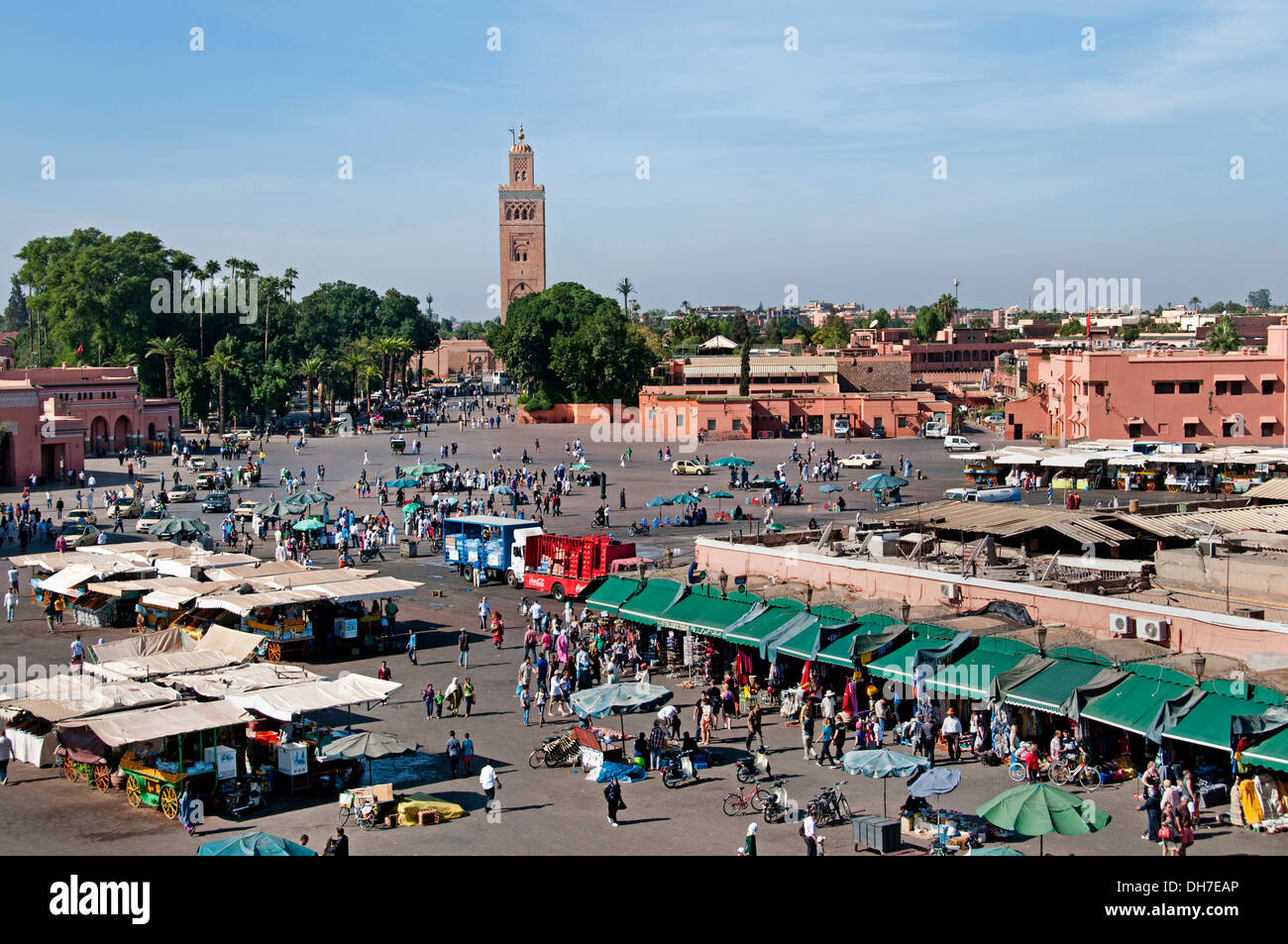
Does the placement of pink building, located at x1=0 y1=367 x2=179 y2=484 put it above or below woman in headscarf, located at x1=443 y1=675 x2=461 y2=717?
above

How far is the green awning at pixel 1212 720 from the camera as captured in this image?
1667 centimetres

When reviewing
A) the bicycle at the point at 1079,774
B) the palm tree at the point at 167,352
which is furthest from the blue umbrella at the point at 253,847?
the palm tree at the point at 167,352

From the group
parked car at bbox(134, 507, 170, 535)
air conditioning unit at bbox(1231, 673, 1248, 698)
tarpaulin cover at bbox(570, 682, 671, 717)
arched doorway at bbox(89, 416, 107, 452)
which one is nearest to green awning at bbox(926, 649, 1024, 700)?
air conditioning unit at bbox(1231, 673, 1248, 698)

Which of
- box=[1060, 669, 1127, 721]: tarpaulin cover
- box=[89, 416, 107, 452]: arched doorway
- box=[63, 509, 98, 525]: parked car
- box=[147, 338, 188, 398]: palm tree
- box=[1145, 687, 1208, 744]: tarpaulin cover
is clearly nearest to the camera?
box=[1145, 687, 1208, 744]: tarpaulin cover

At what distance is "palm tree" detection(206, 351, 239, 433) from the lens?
277 feet

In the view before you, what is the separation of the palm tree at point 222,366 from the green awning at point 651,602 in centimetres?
6326

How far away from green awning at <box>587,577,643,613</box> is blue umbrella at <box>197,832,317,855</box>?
1351 centimetres

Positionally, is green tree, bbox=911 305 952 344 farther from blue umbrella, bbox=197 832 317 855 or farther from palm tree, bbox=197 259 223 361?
blue umbrella, bbox=197 832 317 855

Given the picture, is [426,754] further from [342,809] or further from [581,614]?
[581,614]

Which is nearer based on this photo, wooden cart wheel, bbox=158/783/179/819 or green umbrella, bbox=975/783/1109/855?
green umbrella, bbox=975/783/1109/855

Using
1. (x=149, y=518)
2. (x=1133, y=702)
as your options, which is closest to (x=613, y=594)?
(x=1133, y=702)

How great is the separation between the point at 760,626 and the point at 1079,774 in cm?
707

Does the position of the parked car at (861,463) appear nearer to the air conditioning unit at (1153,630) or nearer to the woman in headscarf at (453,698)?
the air conditioning unit at (1153,630)

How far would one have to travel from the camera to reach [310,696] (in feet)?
63.9
